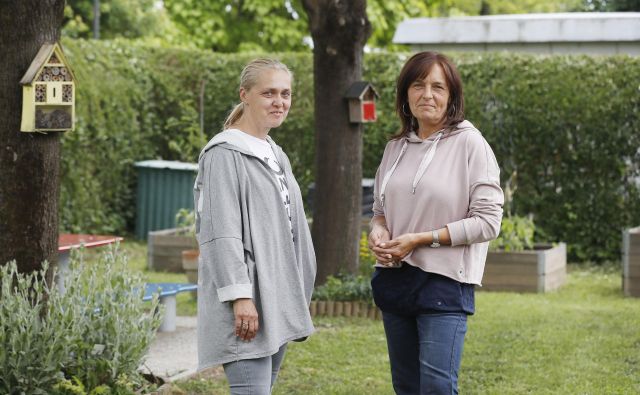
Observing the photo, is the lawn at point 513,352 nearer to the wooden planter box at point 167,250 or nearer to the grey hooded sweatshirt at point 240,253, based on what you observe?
the wooden planter box at point 167,250

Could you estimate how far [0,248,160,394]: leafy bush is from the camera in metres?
5.38

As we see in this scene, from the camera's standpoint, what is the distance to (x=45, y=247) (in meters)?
5.92

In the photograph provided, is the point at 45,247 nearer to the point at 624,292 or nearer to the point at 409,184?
the point at 409,184

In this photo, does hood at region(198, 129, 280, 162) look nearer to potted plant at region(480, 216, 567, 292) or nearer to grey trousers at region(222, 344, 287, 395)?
grey trousers at region(222, 344, 287, 395)

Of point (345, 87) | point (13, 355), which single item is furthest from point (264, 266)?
point (345, 87)

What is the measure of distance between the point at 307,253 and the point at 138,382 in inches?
74.4

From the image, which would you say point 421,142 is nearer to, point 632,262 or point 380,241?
point 380,241

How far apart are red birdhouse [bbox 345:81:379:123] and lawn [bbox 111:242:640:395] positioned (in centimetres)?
178

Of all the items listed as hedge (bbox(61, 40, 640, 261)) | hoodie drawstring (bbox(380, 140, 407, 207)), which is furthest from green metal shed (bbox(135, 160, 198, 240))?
hoodie drawstring (bbox(380, 140, 407, 207))

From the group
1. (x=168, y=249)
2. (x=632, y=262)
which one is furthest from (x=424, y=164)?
(x=168, y=249)

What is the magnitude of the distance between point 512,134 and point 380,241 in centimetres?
1022

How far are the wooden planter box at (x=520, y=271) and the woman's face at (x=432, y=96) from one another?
704cm

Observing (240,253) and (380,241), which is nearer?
(240,253)

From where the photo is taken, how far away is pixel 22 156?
5.80 meters
